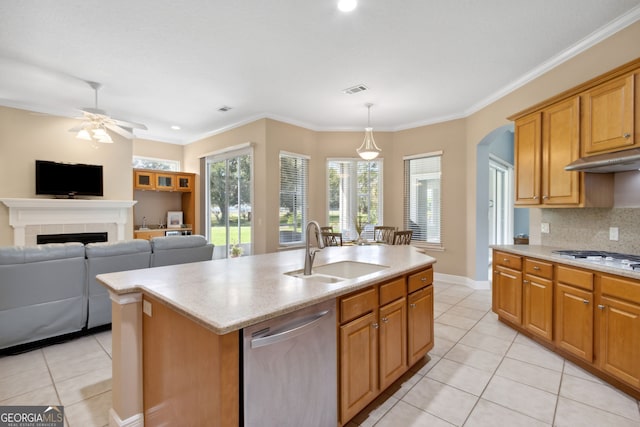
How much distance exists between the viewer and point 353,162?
608 centimetres

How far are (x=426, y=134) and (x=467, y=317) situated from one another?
344 centimetres

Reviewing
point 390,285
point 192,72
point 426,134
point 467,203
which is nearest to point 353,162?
point 426,134

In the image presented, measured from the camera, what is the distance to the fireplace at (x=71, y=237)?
4996mm

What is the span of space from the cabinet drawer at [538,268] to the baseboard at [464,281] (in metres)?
2.08

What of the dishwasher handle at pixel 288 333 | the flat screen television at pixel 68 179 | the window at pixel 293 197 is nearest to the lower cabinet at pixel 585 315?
the dishwasher handle at pixel 288 333

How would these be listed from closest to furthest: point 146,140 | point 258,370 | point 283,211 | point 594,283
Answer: point 258,370, point 594,283, point 283,211, point 146,140

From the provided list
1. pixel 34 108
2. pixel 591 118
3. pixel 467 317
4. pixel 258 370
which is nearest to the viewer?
pixel 258 370

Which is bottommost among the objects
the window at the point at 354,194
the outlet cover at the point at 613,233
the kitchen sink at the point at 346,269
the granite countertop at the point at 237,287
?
the kitchen sink at the point at 346,269

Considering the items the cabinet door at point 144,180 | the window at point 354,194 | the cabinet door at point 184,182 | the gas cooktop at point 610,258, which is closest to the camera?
the gas cooktop at point 610,258

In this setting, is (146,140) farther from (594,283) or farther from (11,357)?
(594,283)

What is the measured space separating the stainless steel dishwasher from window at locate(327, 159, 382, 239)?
178 inches

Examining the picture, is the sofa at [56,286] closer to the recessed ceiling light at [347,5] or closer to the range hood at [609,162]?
the recessed ceiling light at [347,5]

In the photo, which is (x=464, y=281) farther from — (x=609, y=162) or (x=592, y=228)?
(x=609, y=162)

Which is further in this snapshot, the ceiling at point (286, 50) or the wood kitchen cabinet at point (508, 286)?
the wood kitchen cabinet at point (508, 286)
